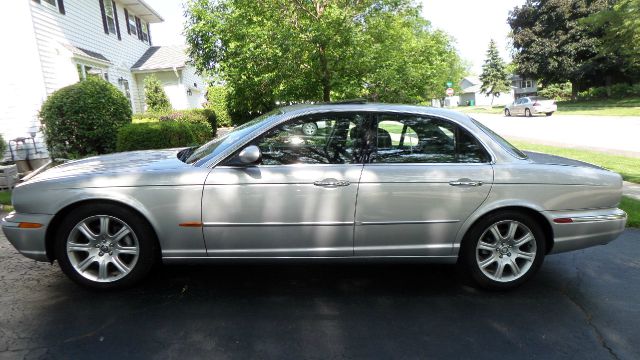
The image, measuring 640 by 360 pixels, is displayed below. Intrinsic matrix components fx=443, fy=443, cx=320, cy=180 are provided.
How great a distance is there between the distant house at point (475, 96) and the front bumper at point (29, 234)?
79736 millimetres

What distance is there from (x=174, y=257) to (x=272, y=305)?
2.87ft

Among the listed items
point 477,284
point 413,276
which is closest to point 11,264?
point 413,276

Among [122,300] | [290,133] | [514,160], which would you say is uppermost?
[290,133]

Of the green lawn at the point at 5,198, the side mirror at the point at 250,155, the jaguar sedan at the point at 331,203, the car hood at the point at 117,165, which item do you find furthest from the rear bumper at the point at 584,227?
the green lawn at the point at 5,198

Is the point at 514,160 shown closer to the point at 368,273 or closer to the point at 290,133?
the point at 368,273

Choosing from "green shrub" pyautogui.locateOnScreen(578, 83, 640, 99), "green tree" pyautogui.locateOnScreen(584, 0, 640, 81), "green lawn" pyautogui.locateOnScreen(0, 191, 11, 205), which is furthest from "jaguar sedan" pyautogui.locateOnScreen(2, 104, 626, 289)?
"green shrub" pyautogui.locateOnScreen(578, 83, 640, 99)

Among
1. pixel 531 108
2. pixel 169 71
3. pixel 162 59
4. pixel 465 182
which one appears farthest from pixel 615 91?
pixel 465 182

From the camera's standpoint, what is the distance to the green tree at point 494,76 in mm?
72438

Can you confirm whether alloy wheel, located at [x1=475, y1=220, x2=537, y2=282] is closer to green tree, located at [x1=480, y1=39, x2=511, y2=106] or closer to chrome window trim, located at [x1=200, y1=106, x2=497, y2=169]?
chrome window trim, located at [x1=200, y1=106, x2=497, y2=169]

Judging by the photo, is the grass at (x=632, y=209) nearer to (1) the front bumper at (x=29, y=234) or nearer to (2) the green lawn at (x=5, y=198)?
(1) the front bumper at (x=29, y=234)

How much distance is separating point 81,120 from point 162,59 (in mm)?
14060

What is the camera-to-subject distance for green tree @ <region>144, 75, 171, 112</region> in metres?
20.0

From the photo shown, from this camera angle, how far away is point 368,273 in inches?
162

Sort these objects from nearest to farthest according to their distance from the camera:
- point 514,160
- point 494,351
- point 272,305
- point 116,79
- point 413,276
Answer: point 494,351 → point 272,305 → point 514,160 → point 413,276 → point 116,79
